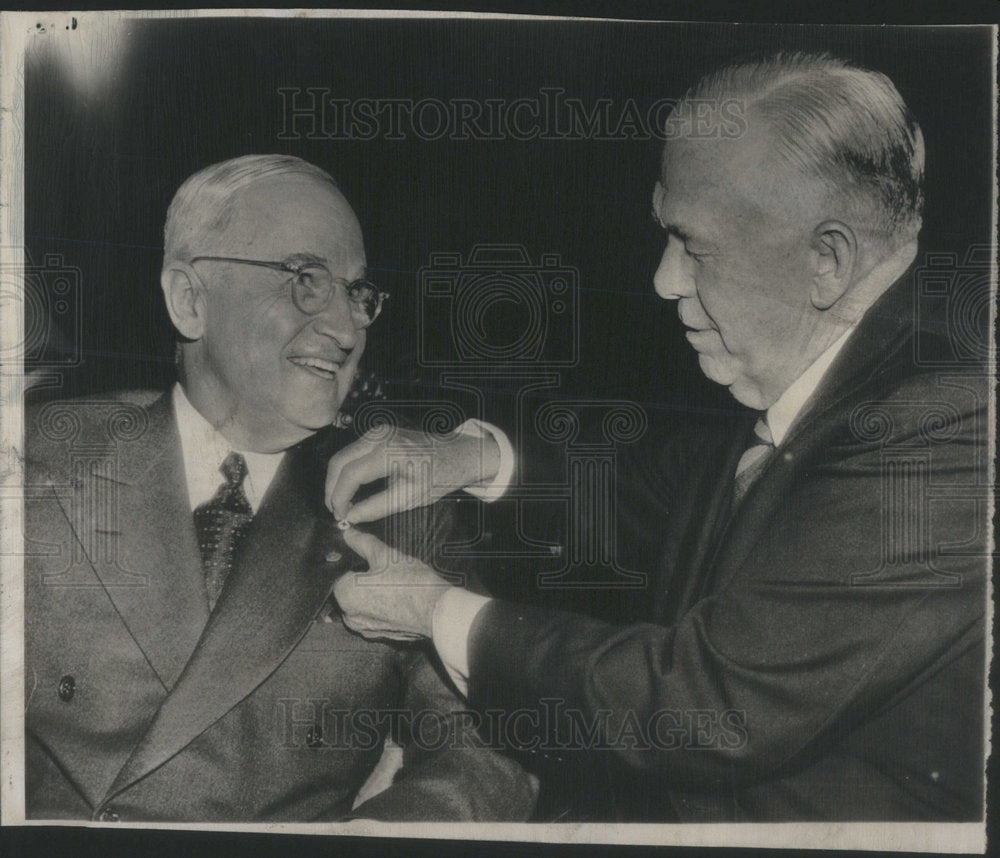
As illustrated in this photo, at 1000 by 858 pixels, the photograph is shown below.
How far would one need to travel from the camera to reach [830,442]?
8.46 ft

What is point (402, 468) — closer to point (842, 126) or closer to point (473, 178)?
point (473, 178)

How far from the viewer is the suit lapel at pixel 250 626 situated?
8.64 ft

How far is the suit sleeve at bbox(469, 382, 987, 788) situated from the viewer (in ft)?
8.44

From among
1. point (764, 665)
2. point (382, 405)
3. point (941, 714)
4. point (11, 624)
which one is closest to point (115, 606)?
point (11, 624)

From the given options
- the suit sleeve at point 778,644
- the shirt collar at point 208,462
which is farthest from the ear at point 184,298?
the suit sleeve at point 778,644

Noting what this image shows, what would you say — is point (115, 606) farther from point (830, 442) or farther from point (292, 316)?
point (830, 442)

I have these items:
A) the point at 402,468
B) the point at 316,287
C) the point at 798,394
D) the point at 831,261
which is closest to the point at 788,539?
the point at 798,394

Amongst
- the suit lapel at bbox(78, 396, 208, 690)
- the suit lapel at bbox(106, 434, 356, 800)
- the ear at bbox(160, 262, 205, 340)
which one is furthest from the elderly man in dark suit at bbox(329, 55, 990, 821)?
the ear at bbox(160, 262, 205, 340)

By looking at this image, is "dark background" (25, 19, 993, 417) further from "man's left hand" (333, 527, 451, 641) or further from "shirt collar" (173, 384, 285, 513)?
"man's left hand" (333, 527, 451, 641)

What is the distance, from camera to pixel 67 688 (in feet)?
8.85

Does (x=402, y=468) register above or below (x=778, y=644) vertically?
above

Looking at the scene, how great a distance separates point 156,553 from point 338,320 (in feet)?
2.42

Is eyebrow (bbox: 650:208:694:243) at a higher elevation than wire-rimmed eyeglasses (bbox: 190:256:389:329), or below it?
higher

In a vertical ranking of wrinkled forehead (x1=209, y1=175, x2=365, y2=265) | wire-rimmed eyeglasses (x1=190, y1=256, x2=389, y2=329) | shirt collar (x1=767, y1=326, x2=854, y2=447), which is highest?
wrinkled forehead (x1=209, y1=175, x2=365, y2=265)
